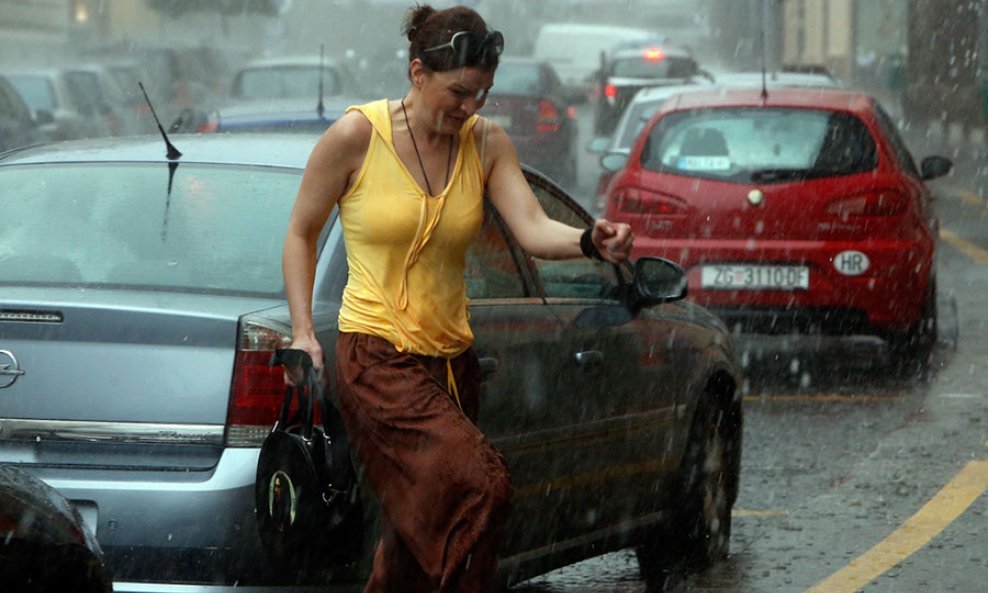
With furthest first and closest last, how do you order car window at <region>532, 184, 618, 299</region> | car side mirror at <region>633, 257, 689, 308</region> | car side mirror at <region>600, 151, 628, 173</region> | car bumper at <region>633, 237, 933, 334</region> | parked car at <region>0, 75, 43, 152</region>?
parked car at <region>0, 75, 43, 152</region> < car side mirror at <region>600, 151, 628, 173</region> < car bumper at <region>633, 237, 933, 334</region> < car window at <region>532, 184, 618, 299</region> < car side mirror at <region>633, 257, 689, 308</region>

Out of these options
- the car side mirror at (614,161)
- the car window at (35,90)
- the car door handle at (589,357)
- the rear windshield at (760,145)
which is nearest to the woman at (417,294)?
the car door handle at (589,357)

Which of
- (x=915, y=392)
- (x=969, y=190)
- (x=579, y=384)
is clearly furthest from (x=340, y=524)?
(x=969, y=190)

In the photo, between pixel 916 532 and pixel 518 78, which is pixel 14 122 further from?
pixel 916 532

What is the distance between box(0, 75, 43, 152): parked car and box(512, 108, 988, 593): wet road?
11.6m

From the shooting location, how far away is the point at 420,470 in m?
4.52

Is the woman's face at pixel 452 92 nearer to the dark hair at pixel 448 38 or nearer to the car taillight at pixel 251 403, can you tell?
the dark hair at pixel 448 38

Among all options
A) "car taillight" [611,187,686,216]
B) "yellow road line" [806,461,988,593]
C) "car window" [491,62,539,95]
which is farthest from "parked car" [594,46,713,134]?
"yellow road line" [806,461,988,593]

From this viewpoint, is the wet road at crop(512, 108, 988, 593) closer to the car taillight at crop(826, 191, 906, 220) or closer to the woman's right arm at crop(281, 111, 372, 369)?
the car taillight at crop(826, 191, 906, 220)

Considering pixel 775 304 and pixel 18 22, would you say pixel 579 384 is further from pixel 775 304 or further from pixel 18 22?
pixel 18 22

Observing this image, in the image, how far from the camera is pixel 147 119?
2995 cm

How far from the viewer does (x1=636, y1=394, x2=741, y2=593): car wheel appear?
21.7 feet

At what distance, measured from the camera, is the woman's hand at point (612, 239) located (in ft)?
15.0

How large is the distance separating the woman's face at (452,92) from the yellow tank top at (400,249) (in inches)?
5.0

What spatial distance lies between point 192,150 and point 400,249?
4.42 ft
